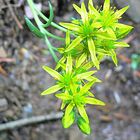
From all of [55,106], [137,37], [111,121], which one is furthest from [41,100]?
[137,37]

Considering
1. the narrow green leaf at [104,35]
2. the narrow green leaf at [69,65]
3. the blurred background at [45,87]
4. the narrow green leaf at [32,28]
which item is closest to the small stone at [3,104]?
the blurred background at [45,87]

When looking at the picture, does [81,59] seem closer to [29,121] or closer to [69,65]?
[69,65]

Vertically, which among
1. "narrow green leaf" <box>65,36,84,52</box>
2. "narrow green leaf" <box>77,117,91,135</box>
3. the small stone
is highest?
"narrow green leaf" <box>65,36,84,52</box>

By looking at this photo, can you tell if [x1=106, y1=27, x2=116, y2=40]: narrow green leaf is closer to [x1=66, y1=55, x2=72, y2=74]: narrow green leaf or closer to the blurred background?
[x1=66, y1=55, x2=72, y2=74]: narrow green leaf

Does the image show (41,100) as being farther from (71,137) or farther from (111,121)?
(111,121)

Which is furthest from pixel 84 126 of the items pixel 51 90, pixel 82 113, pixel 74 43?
pixel 74 43

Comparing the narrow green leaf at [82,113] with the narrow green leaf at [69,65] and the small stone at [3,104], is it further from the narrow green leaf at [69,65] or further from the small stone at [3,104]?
the small stone at [3,104]

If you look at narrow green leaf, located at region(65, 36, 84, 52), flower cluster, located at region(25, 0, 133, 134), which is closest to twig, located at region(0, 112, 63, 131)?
flower cluster, located at region(25, 0, 133, 134)

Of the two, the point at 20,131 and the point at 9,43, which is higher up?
the point at 9,43
